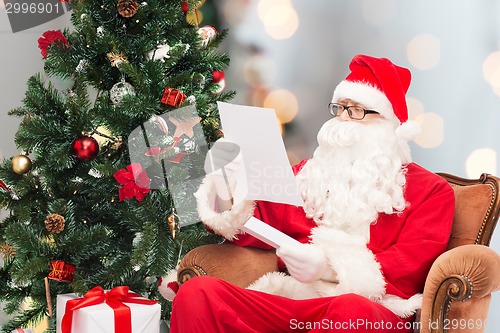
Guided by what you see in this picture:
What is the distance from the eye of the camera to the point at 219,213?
241cm

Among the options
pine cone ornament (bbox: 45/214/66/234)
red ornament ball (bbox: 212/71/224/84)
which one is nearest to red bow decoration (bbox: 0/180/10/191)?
pine cone ornament (bbox: 45/214/66/234)

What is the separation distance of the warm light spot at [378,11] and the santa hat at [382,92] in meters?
1.13

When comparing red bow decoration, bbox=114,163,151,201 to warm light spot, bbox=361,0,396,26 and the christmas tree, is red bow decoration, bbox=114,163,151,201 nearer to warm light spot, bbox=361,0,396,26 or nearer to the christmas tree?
the christmas tree

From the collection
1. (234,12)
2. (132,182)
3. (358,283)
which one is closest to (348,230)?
(358,283)

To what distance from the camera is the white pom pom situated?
2432 millimetres

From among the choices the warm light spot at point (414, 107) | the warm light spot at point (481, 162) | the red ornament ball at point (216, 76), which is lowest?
the warm light spot at point (481, 162)

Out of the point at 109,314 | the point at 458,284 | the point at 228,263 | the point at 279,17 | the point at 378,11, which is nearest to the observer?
the point at 458,284

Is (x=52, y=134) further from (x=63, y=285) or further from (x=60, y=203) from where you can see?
(x=63, y=285)

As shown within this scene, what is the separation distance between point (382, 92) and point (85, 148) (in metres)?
1.16

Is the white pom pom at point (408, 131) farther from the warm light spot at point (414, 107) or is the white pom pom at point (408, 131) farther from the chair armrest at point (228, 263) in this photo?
the warm light spot at point (414, 107)

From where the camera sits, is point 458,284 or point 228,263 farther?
point 228,263

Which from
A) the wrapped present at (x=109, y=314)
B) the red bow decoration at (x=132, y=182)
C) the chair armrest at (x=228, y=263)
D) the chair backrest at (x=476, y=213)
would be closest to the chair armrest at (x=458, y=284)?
the chair backrest at (x=476, y=213)

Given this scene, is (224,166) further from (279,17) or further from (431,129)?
(279,17)

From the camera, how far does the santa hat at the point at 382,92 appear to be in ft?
8.09
